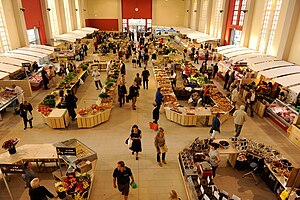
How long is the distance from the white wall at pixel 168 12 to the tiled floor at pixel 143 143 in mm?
33500

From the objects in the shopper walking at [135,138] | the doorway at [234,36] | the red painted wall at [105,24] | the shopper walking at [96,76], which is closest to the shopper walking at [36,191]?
the shopper walking at [135,138]

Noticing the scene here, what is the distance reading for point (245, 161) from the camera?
764cm

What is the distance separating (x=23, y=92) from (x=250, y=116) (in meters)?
13.0

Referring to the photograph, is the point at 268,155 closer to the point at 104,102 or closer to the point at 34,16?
the point at 104,102

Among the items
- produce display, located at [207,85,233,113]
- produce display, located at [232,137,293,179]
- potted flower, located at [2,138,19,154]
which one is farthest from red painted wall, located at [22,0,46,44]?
produce display, located at [232,137,293,179]

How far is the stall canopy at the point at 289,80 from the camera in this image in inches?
420

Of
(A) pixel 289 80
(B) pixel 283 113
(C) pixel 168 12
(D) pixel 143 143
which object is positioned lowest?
(D) pixel 143 143

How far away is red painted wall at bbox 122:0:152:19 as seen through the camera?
4241cm

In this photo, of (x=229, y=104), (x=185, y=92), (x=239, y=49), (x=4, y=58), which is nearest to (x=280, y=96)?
(x=229, y=104)

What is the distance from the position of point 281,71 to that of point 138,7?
35.8 meters

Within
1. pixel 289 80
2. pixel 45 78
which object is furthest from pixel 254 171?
Result: pixel 45 78

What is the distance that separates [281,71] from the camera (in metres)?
12.0

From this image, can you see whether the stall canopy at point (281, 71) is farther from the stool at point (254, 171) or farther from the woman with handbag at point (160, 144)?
the woman with handbag at point (160, 144)

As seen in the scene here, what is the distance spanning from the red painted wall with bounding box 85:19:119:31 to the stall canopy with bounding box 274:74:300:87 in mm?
37212
